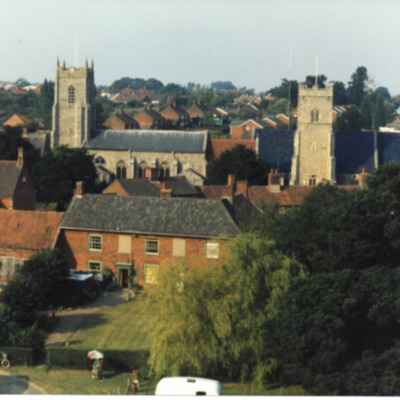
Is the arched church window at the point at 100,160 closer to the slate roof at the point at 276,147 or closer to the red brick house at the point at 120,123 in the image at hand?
the slate roof at the point at 276,147

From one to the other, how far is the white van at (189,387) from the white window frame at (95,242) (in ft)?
→ 58.8

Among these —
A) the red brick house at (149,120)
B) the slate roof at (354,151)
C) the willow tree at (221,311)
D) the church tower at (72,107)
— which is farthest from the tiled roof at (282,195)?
the red brick house at (149,120)

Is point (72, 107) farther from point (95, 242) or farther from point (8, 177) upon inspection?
point (95, 242)

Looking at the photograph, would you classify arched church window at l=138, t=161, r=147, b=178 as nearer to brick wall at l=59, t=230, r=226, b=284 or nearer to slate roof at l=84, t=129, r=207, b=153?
slate roof at l=84, t=129, r=207, b=153

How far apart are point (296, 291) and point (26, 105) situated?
17573cm

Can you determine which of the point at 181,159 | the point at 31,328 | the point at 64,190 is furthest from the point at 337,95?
the point at 31,328

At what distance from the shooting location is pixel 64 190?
221 ft

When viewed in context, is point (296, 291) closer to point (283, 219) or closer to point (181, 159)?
point (283, 219)

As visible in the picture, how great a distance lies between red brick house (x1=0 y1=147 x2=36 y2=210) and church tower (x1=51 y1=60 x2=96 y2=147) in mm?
33115

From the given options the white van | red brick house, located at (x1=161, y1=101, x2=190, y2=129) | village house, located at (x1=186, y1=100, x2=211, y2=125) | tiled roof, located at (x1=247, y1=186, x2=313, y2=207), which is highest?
village house, located at (x1=186, y1=100, x2=211, y2=125)

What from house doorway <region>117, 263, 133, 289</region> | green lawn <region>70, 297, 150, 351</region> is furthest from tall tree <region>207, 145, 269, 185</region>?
green lawn <region>70, 297, 150, 351</region>

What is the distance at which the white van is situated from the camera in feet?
88.0

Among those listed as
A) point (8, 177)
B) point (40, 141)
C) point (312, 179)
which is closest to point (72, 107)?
point (40, 141)

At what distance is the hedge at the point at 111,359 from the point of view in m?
31.6
